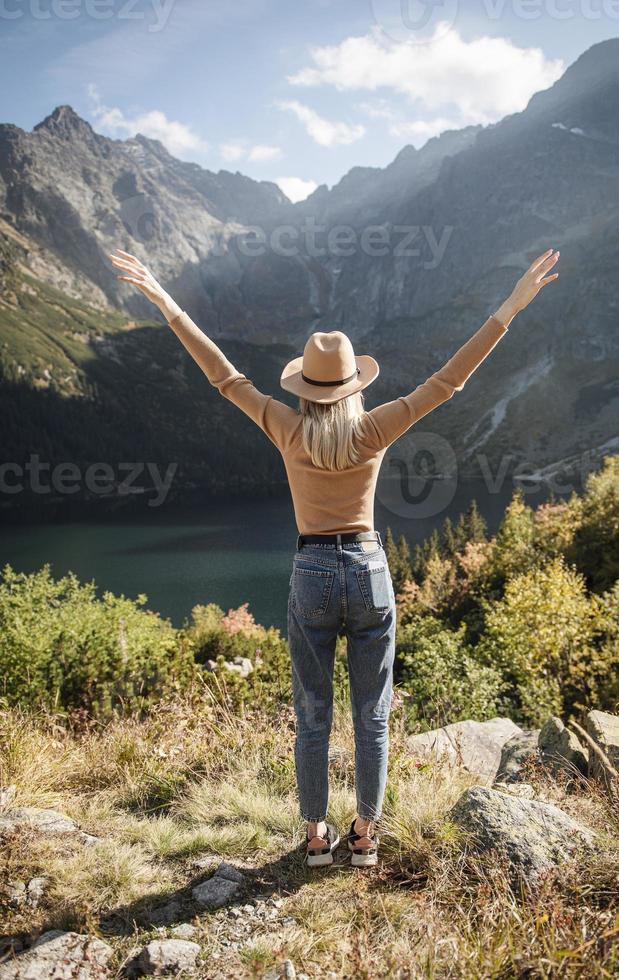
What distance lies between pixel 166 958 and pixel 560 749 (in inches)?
127

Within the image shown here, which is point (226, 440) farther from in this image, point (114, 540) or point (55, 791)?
point (55, 791)

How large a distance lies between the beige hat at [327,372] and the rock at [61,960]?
222 centimetres

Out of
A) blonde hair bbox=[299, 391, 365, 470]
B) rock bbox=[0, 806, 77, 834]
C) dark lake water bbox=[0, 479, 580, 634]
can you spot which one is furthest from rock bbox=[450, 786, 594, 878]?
dark lake water bbox=[0, 479, 580, 634]

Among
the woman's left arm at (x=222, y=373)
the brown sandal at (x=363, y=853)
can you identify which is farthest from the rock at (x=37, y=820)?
the woman's left arm at (x=222, y=373)

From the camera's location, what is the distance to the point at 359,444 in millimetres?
2623

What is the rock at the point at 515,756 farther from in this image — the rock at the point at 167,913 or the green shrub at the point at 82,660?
the green shrub at the point at 82,660

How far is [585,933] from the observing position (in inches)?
75.5

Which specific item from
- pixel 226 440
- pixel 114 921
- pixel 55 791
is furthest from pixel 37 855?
pixel 226 440

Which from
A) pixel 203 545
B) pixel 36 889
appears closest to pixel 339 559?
pixel 36 889

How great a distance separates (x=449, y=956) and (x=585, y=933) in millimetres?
447

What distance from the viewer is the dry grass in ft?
6.38

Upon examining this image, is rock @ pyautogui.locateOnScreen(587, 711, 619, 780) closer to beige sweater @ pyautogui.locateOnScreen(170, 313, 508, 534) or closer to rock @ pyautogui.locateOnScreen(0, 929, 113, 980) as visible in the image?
beige sweater @ pyautogui.locateOnScreen(170, 313, 508, 534)

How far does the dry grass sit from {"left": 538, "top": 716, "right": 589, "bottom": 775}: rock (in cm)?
54

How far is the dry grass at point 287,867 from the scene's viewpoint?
194 cm
